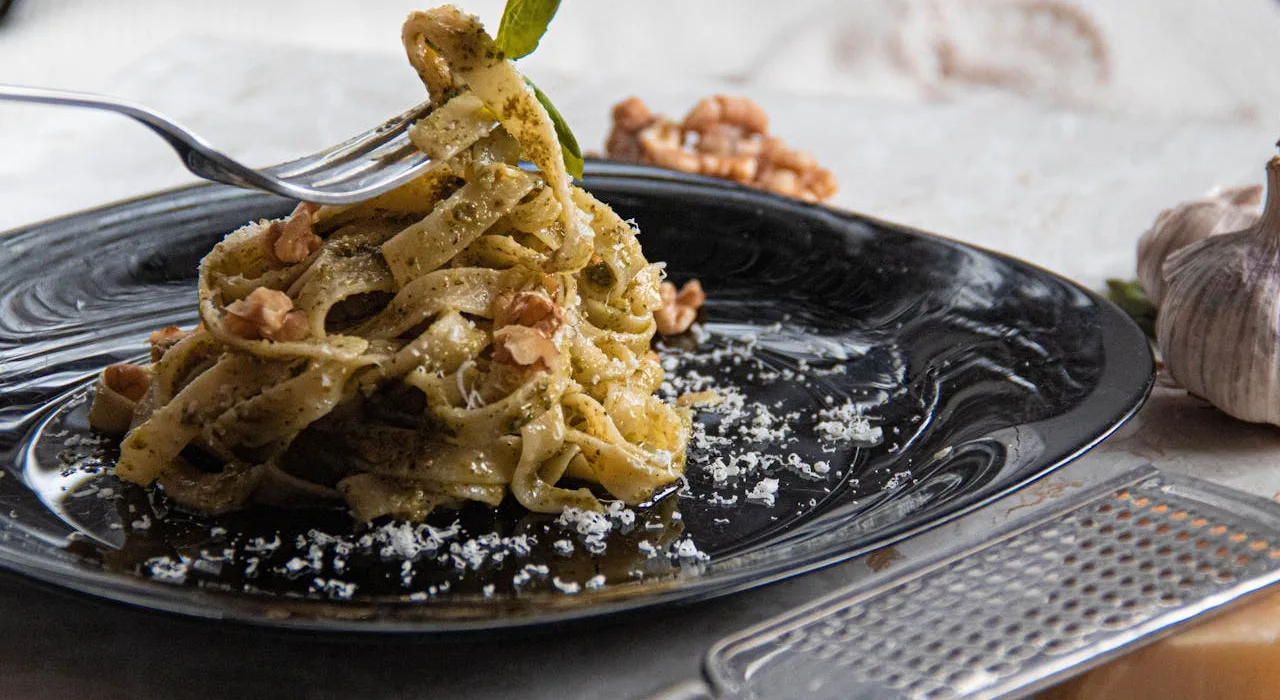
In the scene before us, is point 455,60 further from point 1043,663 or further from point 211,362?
point 1043,663

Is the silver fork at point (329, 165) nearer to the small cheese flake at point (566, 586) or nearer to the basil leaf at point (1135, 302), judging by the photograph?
the small cheese flake at point (566, 586)

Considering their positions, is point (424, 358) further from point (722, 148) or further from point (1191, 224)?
point (722, 148)

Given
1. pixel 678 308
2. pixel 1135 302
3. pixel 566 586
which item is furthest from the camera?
pixel 1135 302

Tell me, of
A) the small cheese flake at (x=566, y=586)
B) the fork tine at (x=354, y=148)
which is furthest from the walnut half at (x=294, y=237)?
the small cheese flake at (x=566, y=586)

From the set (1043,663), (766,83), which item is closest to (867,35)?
(766,83)

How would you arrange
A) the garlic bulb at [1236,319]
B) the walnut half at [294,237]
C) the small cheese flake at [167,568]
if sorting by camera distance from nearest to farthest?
1. the small cheese flake at [167,568]
2. the walnut half at [294,237]
3. the garlic bulb at [1236,319]

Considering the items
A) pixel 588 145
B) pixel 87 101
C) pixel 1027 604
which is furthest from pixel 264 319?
pixel 588 145

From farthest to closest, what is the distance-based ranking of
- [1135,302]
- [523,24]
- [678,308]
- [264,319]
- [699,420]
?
1. [1135,302]
2. [678,308]
3. [699,420]
4. [523,24]
5. [264,319]
